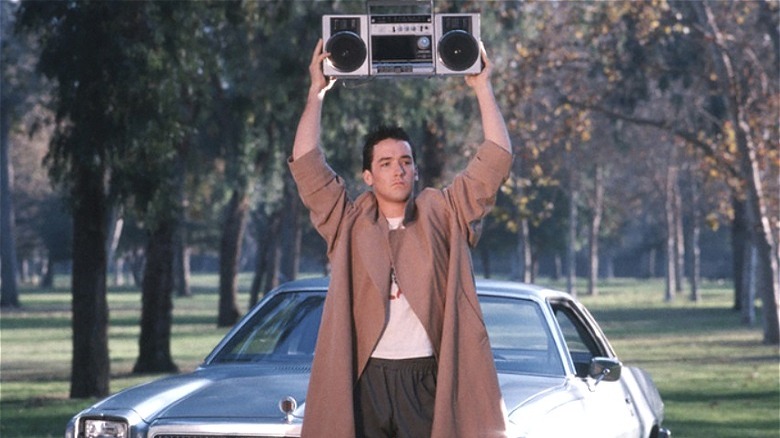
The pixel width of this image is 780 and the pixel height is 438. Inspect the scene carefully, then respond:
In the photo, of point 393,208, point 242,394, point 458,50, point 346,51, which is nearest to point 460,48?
point 458,50

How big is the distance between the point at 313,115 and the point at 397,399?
1.05m

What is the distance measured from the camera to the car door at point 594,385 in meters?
8.02

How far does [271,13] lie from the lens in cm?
Answer: 2264

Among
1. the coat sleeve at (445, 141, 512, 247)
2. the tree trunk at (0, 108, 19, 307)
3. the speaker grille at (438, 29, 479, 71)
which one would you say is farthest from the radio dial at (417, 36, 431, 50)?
the tree trunk at (0, 108, 19, 307)

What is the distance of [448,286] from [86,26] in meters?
12.7

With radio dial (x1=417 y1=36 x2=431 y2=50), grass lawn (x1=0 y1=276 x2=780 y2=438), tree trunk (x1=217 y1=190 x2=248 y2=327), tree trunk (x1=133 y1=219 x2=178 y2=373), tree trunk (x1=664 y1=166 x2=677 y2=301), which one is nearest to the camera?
radio dial (x1=417 y1=36 x2=431 y2=50)

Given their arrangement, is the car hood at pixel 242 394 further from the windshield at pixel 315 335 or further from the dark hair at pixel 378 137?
the dark hair at pixel 378 137

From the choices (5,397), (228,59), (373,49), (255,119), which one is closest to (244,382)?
(373,49)

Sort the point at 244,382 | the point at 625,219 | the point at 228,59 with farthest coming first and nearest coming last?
the point at 625,219 → the point at 228,59 → the point at 244,382

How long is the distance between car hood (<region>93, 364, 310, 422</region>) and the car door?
4.82ft

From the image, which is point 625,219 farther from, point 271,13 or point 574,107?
point 271,13

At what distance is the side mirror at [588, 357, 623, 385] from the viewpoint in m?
7.87

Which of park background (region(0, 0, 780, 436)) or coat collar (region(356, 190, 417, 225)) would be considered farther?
park background (region(0, 0, 780, 436))

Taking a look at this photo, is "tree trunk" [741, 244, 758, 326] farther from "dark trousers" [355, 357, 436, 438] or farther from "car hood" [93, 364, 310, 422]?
"dark trousers" [355, 357, 436, 438]
